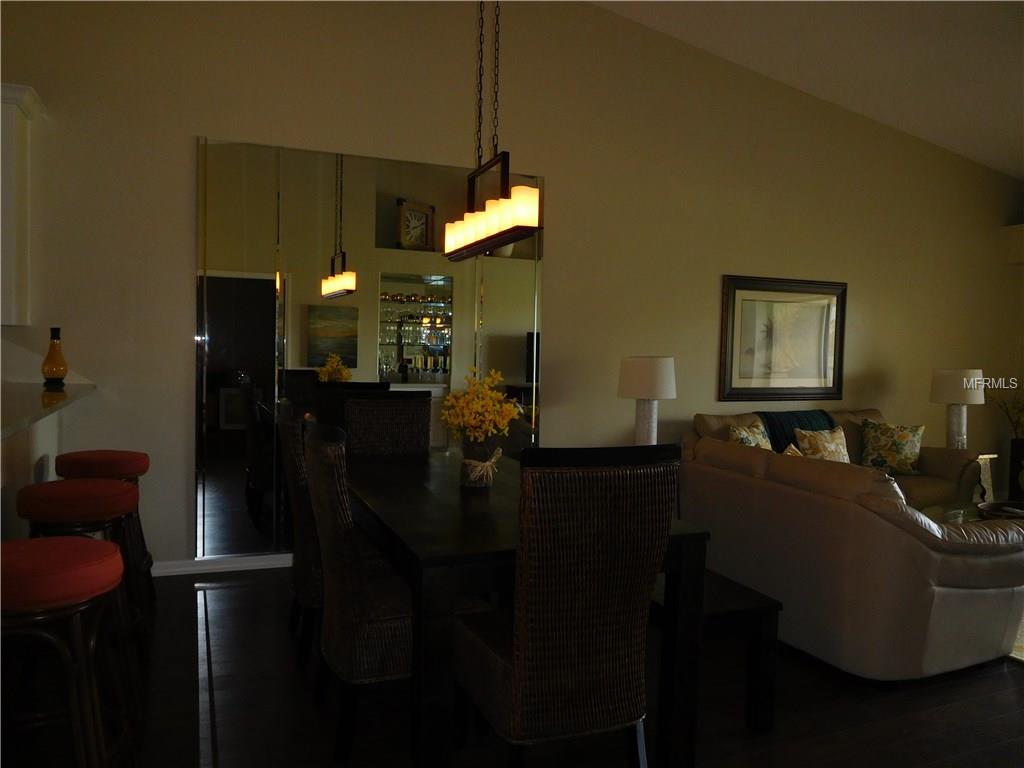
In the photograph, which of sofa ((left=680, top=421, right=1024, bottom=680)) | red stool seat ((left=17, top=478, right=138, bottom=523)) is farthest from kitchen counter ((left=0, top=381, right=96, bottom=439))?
sofa ((left=680, top=421, right=1024, bottom=680))

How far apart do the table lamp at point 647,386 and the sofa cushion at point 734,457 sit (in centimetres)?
83

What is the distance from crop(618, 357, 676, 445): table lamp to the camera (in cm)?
493

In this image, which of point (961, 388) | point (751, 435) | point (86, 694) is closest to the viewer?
point (86, 694)

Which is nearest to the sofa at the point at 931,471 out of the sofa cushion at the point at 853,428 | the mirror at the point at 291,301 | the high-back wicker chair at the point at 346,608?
the sofa cushion at the point at 853,428

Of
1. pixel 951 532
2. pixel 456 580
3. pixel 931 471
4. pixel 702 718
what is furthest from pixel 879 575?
pixel 931 471

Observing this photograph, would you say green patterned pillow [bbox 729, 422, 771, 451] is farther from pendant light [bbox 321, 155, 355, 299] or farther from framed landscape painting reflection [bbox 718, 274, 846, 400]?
pendant light [bbox 321, 155, 355, 299]

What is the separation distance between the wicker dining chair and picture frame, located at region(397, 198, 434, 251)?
130 inches

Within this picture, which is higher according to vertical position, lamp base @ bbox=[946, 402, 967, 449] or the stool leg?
lamp base @ bbox=[946, 402, 967, 449]

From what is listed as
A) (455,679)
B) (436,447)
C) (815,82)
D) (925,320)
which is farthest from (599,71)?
(455,679)

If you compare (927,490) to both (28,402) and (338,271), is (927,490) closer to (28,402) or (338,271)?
(338,271)

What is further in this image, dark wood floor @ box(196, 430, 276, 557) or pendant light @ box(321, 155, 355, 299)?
pendant light @ box(321, 155, 355, 299)

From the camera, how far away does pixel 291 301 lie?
457 cm

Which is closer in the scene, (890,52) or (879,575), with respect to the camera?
(879,575)

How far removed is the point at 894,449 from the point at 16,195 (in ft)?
19.3
